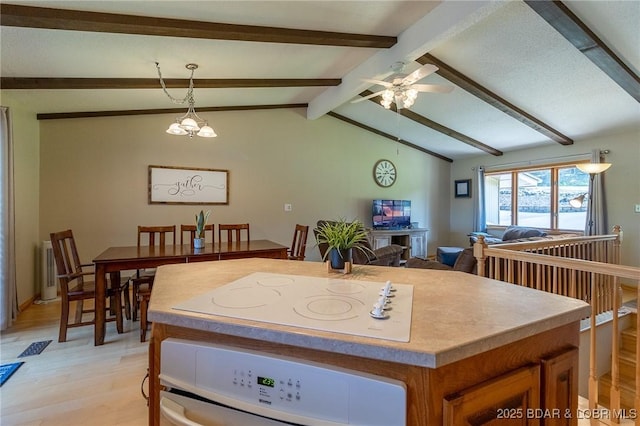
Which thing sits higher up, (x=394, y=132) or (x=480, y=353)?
(x=394, y=132)

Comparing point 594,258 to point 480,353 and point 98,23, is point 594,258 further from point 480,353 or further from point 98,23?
point 98,23

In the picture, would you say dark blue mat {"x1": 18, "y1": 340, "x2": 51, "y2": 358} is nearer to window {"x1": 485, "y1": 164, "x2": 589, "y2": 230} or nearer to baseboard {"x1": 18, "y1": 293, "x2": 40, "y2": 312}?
baseboard {"x1": 18, "y1": 293, "x2": 40, "y2": 312}

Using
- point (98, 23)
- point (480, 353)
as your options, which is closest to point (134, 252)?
point (98, 23)

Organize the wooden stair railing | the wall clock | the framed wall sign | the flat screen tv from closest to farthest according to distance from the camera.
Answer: the wooden stair railing, the framed wall sign, the flat screen tv, the wall clock

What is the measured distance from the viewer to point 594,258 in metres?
3.56

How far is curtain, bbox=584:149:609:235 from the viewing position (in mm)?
4844

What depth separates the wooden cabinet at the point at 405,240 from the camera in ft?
19.8

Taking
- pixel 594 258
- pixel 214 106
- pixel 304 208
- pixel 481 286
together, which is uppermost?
pixel 214 106

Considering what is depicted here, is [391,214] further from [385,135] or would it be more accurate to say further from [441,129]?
[441,129]

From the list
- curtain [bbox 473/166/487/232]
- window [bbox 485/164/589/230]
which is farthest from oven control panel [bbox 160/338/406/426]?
curtain [bbox 473/166/487/232]

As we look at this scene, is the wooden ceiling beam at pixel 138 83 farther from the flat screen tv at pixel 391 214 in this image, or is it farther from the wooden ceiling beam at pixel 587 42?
the flat screen tv at pixel 391 214

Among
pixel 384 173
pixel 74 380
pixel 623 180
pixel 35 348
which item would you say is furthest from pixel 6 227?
pixel 623 180

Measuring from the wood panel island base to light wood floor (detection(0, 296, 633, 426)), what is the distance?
4.06ft

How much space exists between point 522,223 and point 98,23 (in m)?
7.19
